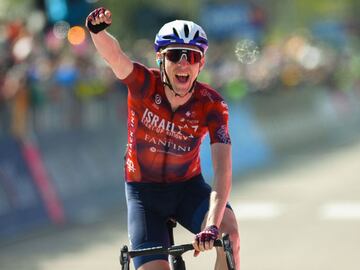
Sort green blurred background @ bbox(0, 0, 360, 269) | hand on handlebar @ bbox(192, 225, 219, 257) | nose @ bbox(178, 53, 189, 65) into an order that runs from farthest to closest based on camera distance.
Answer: green blurred background @ bbox(0, 0, 360, 269), nose @ bbox(178, 53, 189, 65), hand on handlebar @ bbox(192, 225, 219, 257)

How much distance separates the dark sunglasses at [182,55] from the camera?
6574 mm

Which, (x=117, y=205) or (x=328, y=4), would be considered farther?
(x=328, y=4)

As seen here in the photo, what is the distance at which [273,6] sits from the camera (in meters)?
45.2

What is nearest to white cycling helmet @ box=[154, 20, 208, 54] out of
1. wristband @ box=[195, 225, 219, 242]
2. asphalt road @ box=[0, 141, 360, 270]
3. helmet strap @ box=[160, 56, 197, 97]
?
helmet strap @ box=[160, 56, 197, 97]

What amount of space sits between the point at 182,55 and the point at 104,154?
389 inches

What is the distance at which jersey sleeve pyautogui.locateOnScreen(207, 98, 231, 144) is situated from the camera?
22.2ft

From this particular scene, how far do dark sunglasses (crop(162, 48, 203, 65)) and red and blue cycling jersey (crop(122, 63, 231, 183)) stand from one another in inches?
12.5

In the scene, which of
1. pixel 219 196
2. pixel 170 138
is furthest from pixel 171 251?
pixel 170 138

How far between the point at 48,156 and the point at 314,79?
1919cm

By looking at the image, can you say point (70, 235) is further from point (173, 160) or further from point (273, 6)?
point (273, 6)

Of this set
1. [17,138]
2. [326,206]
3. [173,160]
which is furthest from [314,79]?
[173,160]

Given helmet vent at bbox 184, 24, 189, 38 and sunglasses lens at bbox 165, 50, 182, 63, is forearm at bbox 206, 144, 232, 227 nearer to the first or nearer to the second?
sunglasses lens at bbox 165, 50, 182, 63

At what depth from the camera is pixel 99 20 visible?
256 inches

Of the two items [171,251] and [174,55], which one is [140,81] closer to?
[174,55]
